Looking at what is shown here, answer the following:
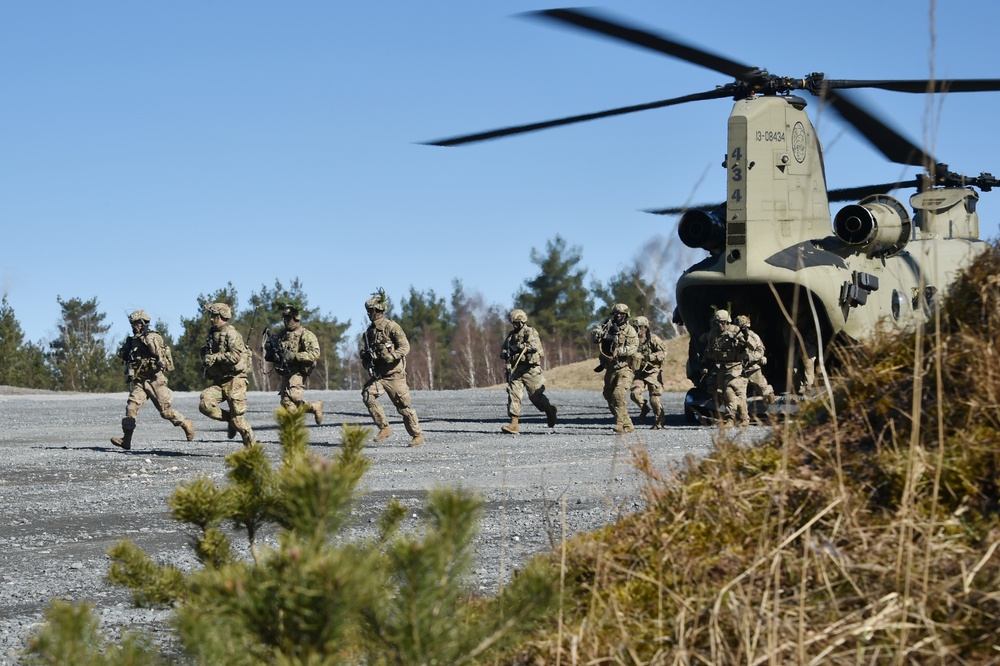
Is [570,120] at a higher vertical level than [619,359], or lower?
higher

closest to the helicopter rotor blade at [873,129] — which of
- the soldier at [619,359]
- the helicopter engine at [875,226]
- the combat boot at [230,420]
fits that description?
the helicopter engine at [875,226]

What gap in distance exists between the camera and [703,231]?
15.7 metres

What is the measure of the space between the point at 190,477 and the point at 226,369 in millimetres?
2815

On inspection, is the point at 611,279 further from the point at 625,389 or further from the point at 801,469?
the point at 801,469

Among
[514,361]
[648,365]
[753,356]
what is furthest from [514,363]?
[753,356]

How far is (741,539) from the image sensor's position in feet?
9.20

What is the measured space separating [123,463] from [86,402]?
16.0 meters

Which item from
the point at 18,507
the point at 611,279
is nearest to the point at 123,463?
the point at 18,507

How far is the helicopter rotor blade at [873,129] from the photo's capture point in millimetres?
11641

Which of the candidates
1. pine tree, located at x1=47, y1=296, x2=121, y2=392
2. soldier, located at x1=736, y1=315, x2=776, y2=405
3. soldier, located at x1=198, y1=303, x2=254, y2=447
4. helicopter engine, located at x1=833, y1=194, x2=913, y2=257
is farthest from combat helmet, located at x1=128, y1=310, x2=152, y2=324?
pine tree, located at x1=47, y1=296, x2=121, y2=392

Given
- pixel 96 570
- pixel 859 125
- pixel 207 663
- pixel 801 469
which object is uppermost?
pixel 859 125

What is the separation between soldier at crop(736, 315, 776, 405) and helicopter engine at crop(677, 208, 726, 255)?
42.8 inches

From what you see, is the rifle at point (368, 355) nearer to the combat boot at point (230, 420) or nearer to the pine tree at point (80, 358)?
the combat boot at point (230, 420)

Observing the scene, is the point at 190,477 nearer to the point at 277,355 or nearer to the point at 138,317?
the point at 277,355
